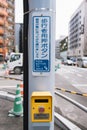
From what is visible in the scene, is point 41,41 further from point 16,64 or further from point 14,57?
point 14,57

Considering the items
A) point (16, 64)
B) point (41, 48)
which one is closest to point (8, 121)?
point (41, 48)

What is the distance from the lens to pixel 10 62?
24.1 m

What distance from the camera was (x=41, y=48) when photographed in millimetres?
2697

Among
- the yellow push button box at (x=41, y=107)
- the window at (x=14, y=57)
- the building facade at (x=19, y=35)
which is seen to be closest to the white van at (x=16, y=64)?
the window at (x=14, y=57)

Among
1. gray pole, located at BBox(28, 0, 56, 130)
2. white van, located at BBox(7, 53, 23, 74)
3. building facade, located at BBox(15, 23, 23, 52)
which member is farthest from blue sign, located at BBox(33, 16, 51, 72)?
white van, located at BBox(7, 53, 23, 74)

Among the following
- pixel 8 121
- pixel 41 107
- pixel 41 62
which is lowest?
pixel 8 121

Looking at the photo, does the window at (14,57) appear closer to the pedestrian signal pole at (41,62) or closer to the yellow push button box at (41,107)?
the pedestrian signal pole at (41,62)

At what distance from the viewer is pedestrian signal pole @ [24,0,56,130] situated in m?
2.67

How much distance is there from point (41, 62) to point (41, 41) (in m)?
0.22

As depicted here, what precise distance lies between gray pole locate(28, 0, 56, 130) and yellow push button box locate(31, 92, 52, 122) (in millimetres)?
58

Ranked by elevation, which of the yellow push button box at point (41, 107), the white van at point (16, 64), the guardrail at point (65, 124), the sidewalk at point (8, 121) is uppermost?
the yellow push button box at point (41, 107)

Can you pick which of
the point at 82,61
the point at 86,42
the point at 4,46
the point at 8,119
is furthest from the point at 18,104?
the point at 86,42

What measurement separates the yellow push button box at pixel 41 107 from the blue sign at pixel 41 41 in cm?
32

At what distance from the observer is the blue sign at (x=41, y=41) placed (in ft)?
8.84
